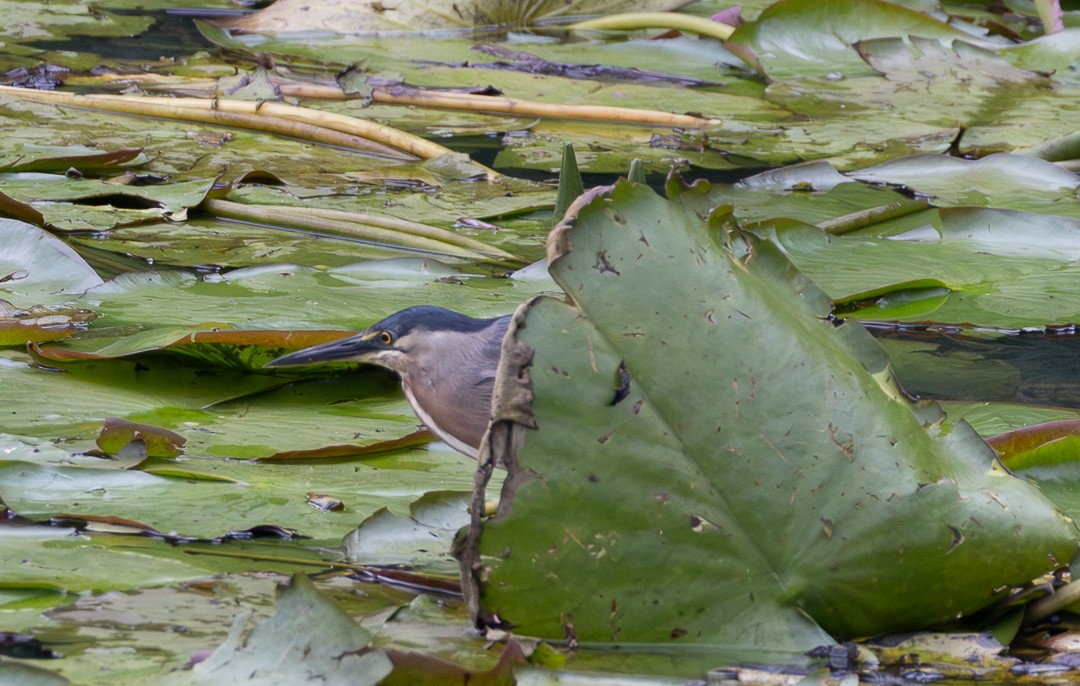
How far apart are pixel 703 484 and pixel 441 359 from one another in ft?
1.69

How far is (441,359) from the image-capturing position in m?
1.72

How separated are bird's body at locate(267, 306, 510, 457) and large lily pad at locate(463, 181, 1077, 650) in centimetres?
35

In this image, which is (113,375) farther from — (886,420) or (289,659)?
(886,420)

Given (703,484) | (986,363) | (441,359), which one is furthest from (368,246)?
(703,484)

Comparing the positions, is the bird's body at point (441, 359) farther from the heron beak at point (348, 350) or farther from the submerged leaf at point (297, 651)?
the submerged leaf at point (297, 651)

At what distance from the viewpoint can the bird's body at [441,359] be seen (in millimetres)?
1667

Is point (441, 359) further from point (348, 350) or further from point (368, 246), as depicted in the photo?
point (368, 246)

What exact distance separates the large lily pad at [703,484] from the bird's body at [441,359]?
354 millimetres

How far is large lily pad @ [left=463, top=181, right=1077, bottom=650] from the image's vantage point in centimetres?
128

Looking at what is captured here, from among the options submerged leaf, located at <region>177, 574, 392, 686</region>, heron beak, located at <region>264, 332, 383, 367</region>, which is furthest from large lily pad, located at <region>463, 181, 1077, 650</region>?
heron beak, located at <region>264, 332, 383, 367</region>

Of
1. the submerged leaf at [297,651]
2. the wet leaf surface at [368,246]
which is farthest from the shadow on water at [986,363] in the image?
the submerged leaf at [297,651]

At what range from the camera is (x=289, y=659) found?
1.16 m

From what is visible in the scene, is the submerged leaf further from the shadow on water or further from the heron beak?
the shadow on water

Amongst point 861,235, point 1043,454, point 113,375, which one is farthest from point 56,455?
point 861,235
